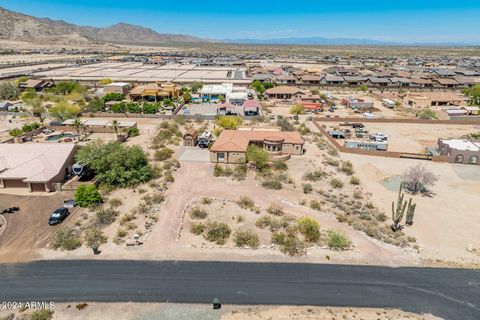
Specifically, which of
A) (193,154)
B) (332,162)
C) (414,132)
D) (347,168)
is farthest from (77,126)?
(414,132)

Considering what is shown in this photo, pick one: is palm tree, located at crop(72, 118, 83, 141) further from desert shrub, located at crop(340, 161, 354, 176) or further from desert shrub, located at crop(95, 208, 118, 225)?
desert shrub, located at crop(340, 161, 354, 176)

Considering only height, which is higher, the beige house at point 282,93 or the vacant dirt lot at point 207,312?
the beige house at point 282,93

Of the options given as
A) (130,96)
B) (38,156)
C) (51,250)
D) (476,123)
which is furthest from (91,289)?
(476,123)

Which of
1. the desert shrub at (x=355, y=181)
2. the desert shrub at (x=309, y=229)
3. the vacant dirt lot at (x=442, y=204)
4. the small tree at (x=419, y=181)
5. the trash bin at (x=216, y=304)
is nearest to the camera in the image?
the trash bin at (x=216, y=304)

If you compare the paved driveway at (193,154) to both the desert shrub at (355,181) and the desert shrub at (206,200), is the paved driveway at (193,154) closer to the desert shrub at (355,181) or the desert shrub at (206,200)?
the desert shrub at (206,200)

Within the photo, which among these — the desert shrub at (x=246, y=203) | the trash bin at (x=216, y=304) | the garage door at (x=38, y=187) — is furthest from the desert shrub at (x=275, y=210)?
the garage door at (x=38, y=187)

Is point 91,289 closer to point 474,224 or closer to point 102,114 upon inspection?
point 474,224

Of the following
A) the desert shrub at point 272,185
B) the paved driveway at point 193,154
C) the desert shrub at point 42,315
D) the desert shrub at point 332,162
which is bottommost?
the desert shrub at point 42,315

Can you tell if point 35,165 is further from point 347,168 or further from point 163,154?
point 347,168
